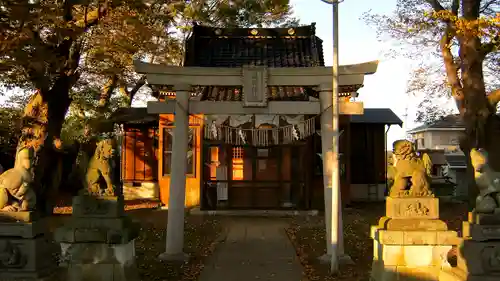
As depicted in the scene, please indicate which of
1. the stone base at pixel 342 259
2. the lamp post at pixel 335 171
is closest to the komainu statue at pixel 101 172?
the lamp post at pixel 335 171

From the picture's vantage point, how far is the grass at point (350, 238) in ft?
30.8

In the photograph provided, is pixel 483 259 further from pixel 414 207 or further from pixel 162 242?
pixel 162 242

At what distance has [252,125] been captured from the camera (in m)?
16.3

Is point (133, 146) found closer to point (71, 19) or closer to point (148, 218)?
point (148, 218)

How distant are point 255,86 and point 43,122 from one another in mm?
7670

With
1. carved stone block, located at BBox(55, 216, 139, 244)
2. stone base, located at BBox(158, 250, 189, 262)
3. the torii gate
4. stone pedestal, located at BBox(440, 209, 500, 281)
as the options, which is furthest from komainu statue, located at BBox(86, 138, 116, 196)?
stone pedestal, located at BBox(440, 209, 500, 281)

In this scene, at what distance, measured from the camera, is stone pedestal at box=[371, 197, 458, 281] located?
761cm

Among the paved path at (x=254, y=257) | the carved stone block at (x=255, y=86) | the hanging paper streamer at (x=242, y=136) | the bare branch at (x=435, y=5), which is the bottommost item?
the paved path at (x=254, y=257)

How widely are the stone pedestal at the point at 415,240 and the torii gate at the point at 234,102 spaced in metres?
2.74

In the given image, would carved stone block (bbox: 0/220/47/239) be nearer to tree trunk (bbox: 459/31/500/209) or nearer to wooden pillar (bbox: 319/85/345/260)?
wooden pillar (bbox: 319/85/345/260)

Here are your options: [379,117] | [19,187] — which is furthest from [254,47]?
[379,117]

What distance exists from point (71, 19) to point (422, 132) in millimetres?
39560

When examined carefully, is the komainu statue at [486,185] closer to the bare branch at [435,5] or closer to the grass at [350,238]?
the grass at [350,238]

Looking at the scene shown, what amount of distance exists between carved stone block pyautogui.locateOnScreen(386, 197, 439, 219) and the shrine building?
114 inches
